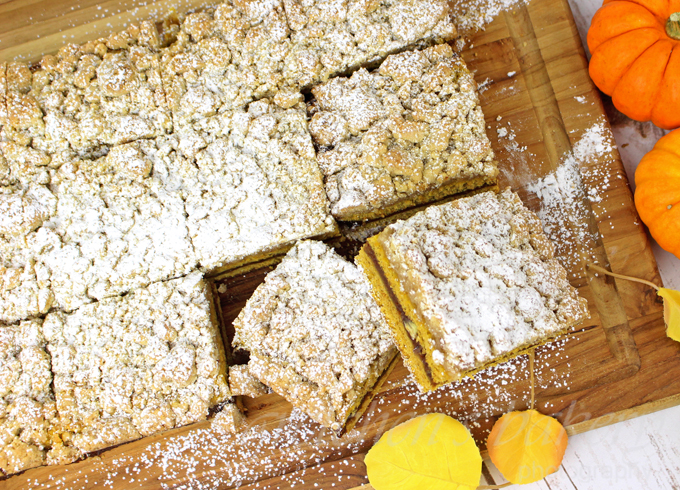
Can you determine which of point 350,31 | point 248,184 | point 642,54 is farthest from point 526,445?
point 350,31

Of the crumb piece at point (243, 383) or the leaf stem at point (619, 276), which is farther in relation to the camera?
the leaf stem at point (619, 276)

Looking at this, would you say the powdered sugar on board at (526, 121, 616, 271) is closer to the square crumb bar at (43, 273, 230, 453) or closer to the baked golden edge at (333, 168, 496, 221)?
the baked golden edge at (333, 168, 496, 221)

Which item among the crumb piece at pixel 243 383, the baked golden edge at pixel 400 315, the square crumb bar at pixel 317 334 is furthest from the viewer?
the crumb piece at pixel 243 383

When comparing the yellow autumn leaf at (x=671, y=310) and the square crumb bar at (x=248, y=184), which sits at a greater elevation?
the square crumb bar at (x=248, y=184)

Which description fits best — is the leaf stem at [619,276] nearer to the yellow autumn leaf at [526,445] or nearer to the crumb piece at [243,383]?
the yellow autumn leaf at [526,445]

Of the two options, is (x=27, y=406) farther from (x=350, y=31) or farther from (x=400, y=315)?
(x=350, y=31)

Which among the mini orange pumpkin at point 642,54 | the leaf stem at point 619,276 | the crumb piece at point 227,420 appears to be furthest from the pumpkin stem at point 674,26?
the crumb piece at point 227,420

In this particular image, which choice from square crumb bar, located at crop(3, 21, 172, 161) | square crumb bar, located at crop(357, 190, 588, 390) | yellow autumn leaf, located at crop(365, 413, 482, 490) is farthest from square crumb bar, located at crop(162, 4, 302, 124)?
yellow autumn leaf, located at crop(365, 413, 482, 490)
